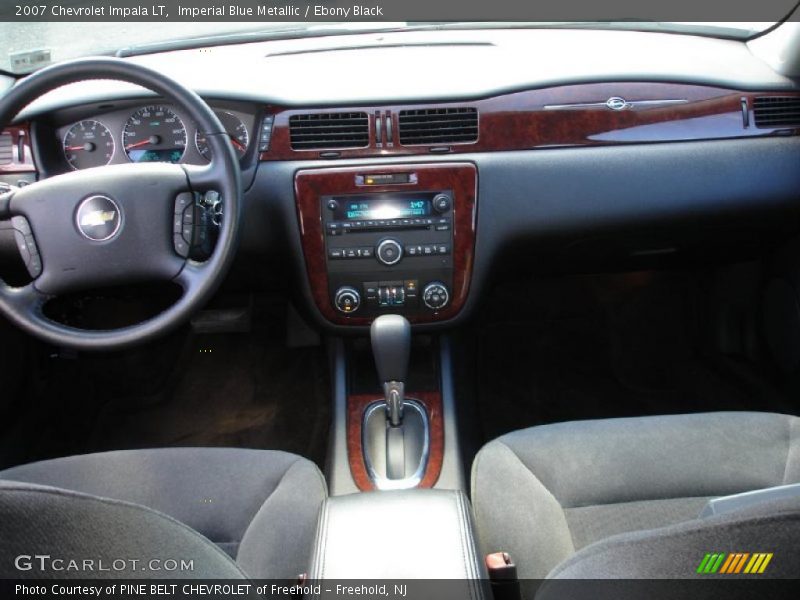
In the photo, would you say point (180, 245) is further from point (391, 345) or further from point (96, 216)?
point (391, 345)

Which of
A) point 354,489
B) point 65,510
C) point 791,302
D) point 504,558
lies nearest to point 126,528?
point 65,510

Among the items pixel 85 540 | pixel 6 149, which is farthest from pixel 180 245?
pixel 85 540

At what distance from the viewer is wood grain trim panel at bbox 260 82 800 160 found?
1.73 meters

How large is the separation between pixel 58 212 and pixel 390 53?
0.90 meters

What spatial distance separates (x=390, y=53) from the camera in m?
1.83

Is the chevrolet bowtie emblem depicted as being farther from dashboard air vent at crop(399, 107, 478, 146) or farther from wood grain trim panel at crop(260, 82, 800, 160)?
dashboard air vent at crop(399, 107, 478, 146)

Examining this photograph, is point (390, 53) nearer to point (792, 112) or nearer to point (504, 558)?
point (792, 112)

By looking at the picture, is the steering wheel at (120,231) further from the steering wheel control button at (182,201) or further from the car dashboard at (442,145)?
the car dashboard at (442,145)

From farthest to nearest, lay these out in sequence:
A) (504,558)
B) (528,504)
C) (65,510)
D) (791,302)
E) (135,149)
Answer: (791,302) < (135,149) < (528,504) < (504,558) < (65,510)

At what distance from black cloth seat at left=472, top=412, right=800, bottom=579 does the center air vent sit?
0.79m

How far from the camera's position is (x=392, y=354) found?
67.6 inches

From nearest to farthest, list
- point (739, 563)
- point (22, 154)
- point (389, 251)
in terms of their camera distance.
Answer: point (739, 563)
point (22, 154)
point (389, 251)

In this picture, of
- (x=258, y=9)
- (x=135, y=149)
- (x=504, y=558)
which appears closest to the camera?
(x=504, y=558)

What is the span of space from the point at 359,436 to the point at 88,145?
979 millimetres
